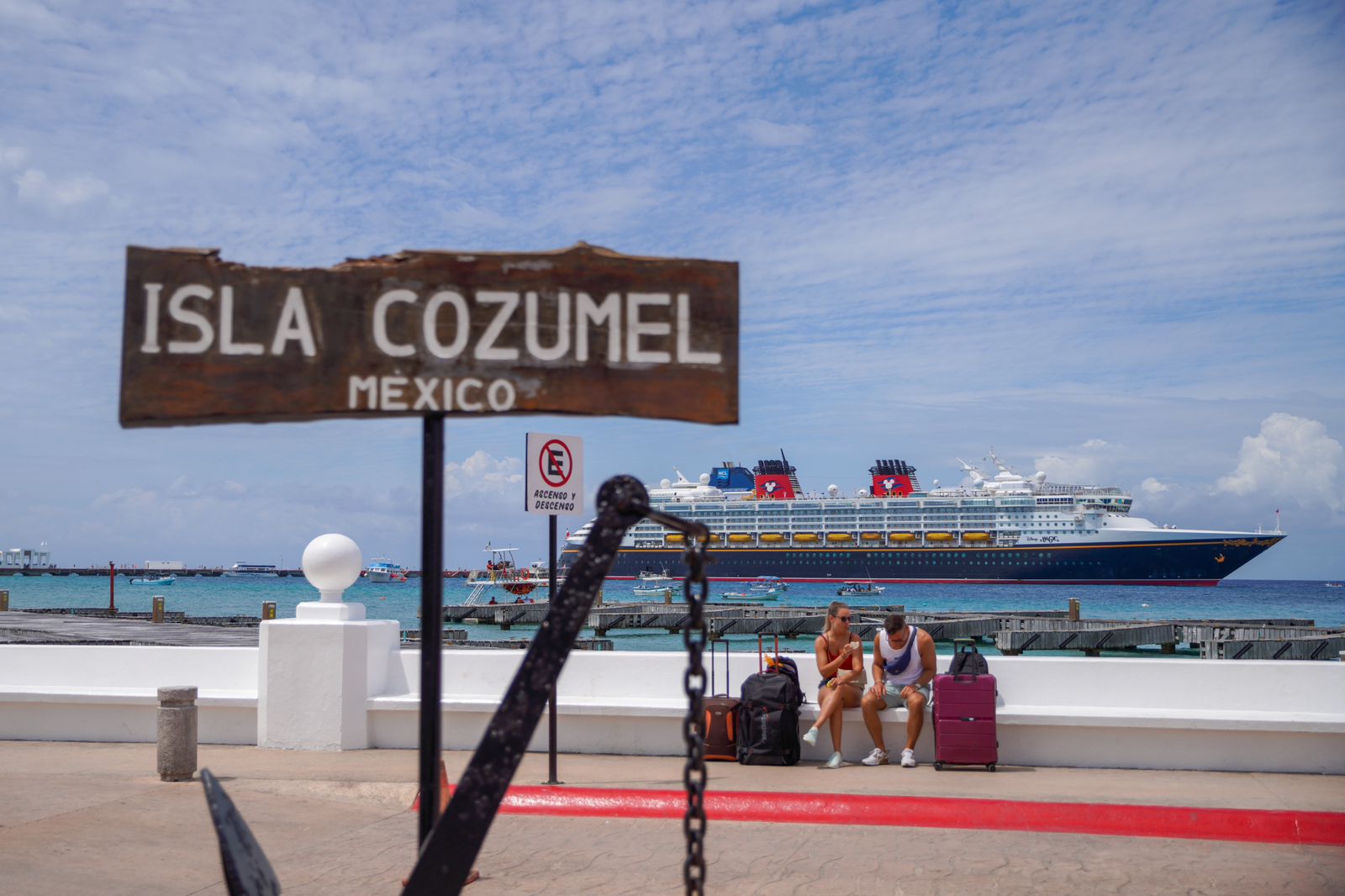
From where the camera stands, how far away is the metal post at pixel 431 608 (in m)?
2.87

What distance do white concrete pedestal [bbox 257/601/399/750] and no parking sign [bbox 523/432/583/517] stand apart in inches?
75.4

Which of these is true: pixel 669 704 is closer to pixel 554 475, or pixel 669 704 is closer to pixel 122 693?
pixel 554 475

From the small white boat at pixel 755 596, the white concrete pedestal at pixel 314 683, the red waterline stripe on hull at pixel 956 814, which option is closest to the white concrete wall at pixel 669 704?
the white concrete pedestal at pixel 314 683

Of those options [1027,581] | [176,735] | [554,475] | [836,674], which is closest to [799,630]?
[836,674]

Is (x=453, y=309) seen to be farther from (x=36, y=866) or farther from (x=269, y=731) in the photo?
(x=269, y=731)

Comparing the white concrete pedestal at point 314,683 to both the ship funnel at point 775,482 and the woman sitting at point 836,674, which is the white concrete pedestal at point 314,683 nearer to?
the woman sitting at point 836,674

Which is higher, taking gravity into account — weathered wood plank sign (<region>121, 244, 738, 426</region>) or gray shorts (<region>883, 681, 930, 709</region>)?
weathered wood plank sign (<region>121, 244, 738, 426</region>)

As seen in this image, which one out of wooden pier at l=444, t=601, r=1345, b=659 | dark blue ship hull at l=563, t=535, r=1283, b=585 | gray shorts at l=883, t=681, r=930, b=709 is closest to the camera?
gray shorts at l=883, t=681, r=930, b=709

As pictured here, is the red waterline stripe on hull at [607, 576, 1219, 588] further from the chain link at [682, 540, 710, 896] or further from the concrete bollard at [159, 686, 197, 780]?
the chain link at [682, 540, 710, 896]

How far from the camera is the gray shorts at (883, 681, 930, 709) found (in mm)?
8695

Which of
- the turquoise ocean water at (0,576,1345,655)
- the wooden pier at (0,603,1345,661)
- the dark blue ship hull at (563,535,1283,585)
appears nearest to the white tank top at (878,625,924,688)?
the wooden pier at (0,603,1345,661)

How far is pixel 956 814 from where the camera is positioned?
6.71m

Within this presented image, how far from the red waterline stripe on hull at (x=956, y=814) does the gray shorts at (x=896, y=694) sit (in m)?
1.65

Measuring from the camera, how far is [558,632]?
8.36ft
